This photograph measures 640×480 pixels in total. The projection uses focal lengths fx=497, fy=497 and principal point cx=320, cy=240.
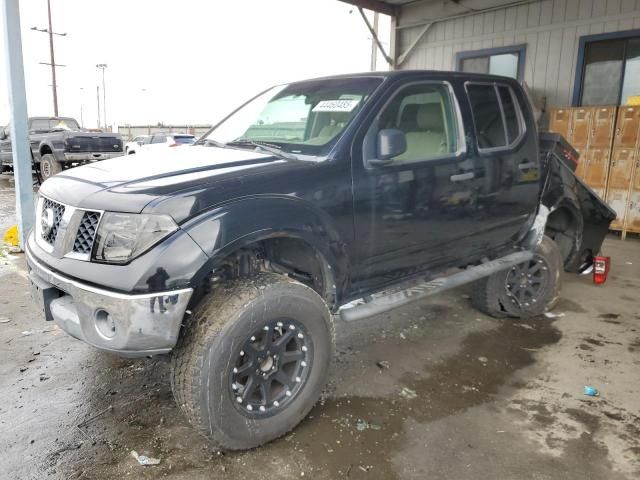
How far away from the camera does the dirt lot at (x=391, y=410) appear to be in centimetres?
247

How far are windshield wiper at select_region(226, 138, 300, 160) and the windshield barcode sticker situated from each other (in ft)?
1.41

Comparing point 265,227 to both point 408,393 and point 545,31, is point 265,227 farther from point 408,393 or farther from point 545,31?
point 545,31

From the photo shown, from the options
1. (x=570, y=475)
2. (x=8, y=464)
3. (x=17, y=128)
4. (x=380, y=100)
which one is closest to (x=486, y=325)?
(x=570, y=475)

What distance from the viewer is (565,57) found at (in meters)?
9.77

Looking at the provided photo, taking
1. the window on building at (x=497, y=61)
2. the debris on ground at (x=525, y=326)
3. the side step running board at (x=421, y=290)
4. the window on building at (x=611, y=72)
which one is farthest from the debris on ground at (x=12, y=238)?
the window on building at (x=611, y=72)

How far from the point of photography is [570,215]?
5020 millimetres

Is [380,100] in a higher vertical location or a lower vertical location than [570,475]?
higher

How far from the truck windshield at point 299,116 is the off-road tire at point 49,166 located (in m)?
10.8

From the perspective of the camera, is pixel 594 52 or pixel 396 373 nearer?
pixel 396 373

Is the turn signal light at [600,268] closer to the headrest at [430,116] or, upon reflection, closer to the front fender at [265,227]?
the headrest at [430,116]

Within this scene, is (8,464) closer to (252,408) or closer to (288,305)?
(252,408)

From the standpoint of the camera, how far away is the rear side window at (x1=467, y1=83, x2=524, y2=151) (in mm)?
3654

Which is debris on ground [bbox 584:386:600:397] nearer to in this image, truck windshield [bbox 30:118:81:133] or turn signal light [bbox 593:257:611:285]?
turn signal light [bbox 593:257:611:285]

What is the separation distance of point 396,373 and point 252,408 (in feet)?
4.23
